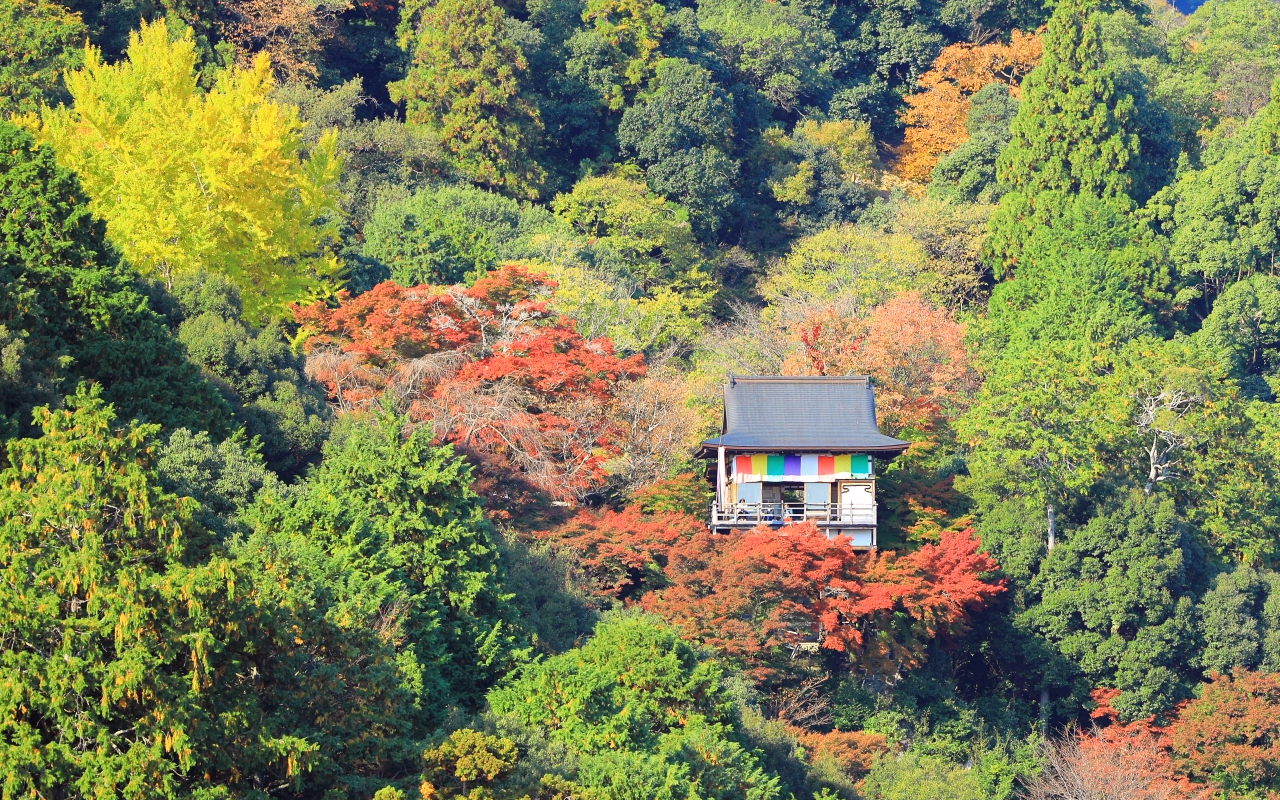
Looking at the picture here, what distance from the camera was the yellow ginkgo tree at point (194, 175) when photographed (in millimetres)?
35844

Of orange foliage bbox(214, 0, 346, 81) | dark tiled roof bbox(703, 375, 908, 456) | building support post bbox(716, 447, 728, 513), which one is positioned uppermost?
orange foliage bbox(214, 0, 346, 81)

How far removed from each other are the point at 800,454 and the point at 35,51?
21210mm

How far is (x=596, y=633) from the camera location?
28828mm

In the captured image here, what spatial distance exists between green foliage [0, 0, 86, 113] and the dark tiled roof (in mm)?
17293

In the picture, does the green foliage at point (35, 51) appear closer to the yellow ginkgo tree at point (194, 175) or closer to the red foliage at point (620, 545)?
the yellow ginkgo tree at point (194, 175)

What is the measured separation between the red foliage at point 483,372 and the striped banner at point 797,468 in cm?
272

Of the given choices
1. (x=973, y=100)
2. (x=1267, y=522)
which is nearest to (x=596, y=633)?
(x=1267, y=522)

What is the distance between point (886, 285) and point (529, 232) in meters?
9.40

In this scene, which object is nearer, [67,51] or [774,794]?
[774,794]

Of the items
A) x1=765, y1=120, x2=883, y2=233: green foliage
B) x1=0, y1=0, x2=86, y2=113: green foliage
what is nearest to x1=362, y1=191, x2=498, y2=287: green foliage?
x1=0, y1=0, x2=86, y2=113: green foliage

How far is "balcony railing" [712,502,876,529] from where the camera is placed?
37562mm

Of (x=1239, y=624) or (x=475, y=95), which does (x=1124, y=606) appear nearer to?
(x=1239, y=624)

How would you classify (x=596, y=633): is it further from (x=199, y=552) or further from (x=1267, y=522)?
(x=1267, y=522)

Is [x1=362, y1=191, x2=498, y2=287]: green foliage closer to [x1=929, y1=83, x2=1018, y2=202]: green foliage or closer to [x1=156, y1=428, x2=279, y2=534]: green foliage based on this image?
[x1=929, y1=83, x2=1018, y2=202]: green foliage
